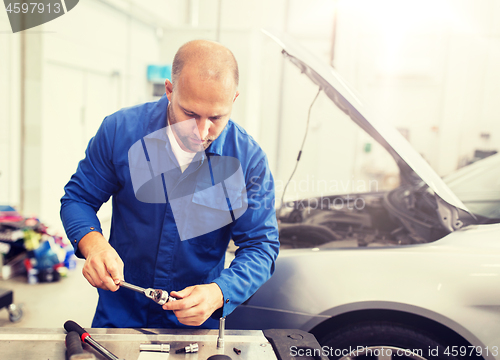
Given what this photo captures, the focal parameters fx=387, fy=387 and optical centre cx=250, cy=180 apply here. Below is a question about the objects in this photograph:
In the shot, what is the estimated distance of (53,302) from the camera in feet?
9.32

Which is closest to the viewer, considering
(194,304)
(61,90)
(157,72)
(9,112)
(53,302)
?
(194,304)

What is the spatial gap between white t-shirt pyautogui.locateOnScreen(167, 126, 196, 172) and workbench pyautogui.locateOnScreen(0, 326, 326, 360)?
49 centimetres

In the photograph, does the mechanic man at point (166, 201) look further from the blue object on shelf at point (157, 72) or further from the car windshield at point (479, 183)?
the blue object on shelf at point (157, 72)

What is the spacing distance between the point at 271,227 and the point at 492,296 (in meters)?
0.79

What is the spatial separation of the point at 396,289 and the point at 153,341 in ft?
2.80

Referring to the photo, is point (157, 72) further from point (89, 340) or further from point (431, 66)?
point (89, 340)

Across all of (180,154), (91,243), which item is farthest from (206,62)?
(91,243)

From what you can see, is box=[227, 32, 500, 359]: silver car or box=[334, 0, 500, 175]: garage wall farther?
box=[334, 0, 500, 175]: garage wall

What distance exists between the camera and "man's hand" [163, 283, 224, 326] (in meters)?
0.88

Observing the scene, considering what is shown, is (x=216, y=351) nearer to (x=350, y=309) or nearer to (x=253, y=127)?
(x=350, y=309)

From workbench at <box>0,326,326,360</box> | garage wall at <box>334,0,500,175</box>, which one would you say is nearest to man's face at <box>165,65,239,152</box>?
workbench at <box>0,326,326,360</box>
